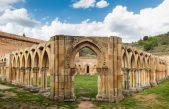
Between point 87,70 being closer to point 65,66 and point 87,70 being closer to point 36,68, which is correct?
point 36,68

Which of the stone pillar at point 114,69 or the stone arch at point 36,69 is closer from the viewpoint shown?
the stone pillar at point 114,69

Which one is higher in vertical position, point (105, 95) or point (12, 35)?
point (12, 35)

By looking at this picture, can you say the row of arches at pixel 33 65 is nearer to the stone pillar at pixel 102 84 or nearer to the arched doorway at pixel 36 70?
the arched doorway at pixel 36 70

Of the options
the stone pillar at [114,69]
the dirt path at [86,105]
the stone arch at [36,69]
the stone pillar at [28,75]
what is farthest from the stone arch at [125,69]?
the stone pillar at [28,75]

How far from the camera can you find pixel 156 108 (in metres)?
13.3

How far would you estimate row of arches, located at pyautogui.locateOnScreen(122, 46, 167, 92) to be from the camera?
19.2 m

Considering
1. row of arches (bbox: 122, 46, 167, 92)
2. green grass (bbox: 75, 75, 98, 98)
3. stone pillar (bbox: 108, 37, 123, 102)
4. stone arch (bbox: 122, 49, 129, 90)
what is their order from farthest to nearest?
1. row of arches (bbox: 122, 46, 167, 92)
2. stone arch (bbox: 122, 49, 129, 90)
3. green grass (bbox: 75, 75, 98, 98)
4. stone pillar (bbox: 108, 37, 123, 102)

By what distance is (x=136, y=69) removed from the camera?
858 inches

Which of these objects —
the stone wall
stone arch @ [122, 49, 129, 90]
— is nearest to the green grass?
stone arch @ [122, 49, 129, 90]

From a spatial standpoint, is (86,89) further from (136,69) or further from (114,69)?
(114,69)

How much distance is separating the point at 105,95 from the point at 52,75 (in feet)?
12.3

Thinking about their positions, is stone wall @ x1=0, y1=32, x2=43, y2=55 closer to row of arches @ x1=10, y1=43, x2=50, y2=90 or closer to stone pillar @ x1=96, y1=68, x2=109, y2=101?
row of arches @ x1=10, y1=43, x2=50, y2=90

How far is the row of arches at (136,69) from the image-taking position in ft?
62.8

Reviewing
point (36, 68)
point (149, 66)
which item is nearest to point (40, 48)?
point (36, 68)
